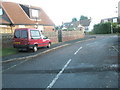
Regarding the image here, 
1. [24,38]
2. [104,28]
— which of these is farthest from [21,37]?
[104,28]

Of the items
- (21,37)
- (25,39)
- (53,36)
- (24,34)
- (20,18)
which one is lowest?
(25,39)

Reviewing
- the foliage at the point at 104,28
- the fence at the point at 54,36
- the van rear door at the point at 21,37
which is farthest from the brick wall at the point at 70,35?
the foliage at the point at 104,28

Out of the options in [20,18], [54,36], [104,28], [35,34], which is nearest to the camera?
[35,34]

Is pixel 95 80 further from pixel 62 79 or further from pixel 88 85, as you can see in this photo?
pixel 62 79

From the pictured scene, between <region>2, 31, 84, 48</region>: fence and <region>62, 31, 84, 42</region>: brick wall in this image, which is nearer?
<region>2, 31, 84, 48</region>: fence

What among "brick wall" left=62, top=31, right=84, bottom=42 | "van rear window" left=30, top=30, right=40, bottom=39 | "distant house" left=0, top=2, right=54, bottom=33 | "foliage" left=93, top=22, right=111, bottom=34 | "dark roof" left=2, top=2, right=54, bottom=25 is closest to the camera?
"van rear window" left=30, top=30, right=40, bottom=39

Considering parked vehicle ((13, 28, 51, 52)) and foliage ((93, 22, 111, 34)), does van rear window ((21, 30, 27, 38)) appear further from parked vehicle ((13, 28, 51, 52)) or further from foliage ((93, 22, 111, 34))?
foliage ((93, 22, 111, 34))

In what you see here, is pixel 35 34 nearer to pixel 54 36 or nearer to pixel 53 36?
pixel 53 36

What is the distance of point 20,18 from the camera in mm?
27594

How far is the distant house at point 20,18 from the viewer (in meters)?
25.1

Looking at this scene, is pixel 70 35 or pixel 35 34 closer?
pixel 35 34

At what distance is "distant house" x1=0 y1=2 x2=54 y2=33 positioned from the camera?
25.1 m

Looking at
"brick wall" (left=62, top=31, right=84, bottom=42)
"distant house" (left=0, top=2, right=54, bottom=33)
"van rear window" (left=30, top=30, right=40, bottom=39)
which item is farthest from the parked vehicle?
"brick wall" (left=62, top=31, right=84, bottom=42)

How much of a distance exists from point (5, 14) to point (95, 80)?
23.9 meters
